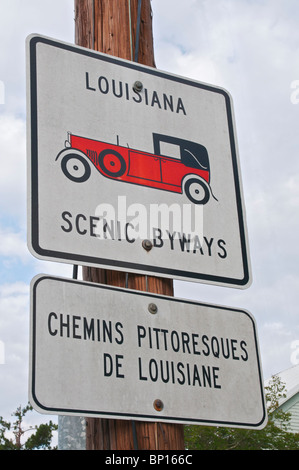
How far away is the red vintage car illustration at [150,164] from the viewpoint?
102 inches

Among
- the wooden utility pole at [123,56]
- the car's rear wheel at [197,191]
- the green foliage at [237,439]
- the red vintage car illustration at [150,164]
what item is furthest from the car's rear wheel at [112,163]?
the green foliage at [237,439]

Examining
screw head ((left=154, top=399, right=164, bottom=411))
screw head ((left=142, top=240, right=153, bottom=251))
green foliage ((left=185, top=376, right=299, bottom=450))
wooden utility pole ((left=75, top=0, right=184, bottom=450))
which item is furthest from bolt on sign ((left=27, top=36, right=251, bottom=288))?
green foliage ((left=185, top=376, right=299, bottom=450))

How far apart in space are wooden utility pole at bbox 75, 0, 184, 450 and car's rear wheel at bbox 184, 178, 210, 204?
14.8 inches

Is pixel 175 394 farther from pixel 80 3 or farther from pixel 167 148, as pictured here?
pixel 80 3

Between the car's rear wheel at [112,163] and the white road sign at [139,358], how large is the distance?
50 centimetres

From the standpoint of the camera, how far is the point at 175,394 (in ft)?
7.77

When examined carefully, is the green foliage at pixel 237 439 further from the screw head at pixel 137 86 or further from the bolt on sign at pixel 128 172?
the screw head at pixel 137 86

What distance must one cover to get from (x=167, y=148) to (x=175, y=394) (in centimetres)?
108

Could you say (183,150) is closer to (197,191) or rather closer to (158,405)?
(197,191)

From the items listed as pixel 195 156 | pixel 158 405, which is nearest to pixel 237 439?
Result: pixel 195 156

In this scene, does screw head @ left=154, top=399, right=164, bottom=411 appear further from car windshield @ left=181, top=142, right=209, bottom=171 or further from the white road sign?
car windshield @ left=181, top=142, right=209, bottom=171

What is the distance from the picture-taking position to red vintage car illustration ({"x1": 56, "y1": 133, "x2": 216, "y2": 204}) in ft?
8.50

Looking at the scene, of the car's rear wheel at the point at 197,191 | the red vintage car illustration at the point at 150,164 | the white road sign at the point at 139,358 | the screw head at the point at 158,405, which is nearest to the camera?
the white road sign at the point at 139,358
